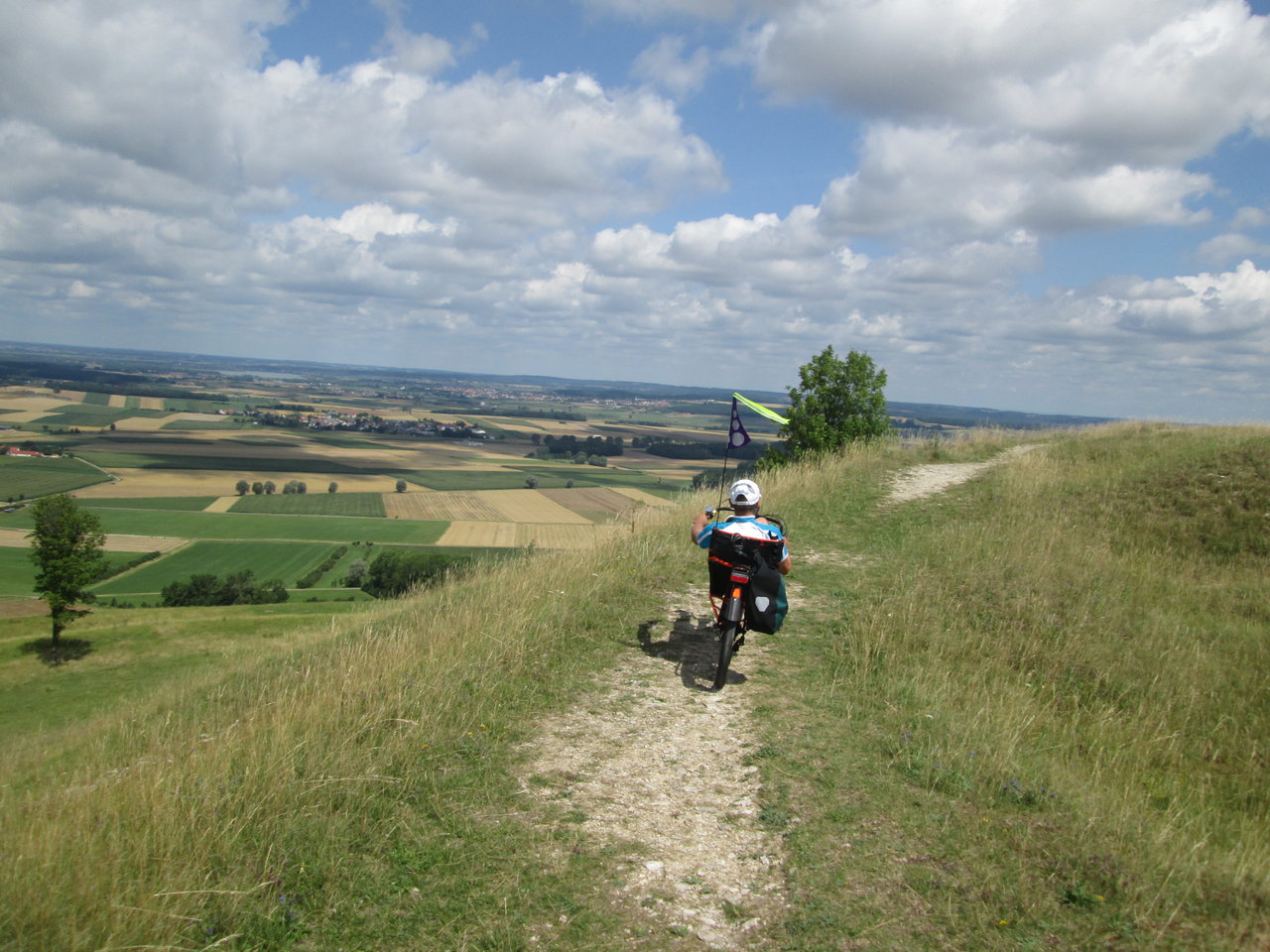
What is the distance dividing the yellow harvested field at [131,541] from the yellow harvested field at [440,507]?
37.3ft

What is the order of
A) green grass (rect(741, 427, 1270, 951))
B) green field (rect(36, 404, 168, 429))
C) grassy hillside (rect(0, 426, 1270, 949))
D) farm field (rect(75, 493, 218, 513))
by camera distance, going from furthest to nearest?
green field (rect(36, 404, 168, 429))
farm field (rect(75, 493, 218, 513))
green grass (rect(741, 427, 1270, 951))
grassy hillside (rect(0, 426, 1270, 949))

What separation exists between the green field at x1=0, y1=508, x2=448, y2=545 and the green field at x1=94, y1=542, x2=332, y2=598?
1453mm

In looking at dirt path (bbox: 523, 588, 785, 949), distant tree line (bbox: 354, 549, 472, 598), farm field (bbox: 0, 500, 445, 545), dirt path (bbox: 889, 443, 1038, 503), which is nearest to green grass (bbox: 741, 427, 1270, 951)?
dirt path (bbox: 523, 588, 785, 949)

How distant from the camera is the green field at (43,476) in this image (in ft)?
145

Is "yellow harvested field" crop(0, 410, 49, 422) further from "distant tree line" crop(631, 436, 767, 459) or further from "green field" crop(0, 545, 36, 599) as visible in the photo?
"distant tree line" crop(631, 436, 767, 459)

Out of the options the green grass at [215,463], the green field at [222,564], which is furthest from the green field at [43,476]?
the green field at [222,564]

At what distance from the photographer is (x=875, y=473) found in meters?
16.5

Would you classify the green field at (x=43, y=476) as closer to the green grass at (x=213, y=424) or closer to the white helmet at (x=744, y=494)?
the green grass at (x=213, y=424)

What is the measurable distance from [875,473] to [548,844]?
14.2 metres

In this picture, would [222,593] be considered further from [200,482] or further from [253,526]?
[200,482]

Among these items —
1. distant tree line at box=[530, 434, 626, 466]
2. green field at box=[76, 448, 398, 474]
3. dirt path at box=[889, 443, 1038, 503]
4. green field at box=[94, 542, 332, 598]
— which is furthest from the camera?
distant tree line at box=[530, 434, 626, 466]

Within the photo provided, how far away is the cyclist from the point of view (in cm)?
602

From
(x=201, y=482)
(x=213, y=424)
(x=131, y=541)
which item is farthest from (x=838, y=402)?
(x=213, y=424)

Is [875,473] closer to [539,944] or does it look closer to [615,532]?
[615,532]
